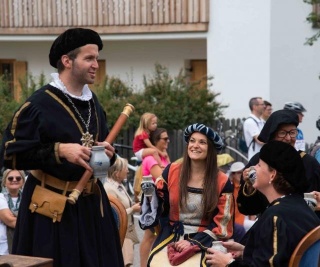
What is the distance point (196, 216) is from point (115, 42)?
1643 cm

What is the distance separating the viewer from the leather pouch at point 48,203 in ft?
18.6

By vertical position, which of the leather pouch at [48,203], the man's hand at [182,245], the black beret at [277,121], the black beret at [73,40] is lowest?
the man's hand at [182,245]

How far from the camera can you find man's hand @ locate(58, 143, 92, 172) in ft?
17.8

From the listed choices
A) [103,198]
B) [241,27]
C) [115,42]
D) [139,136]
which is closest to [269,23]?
[241,27]

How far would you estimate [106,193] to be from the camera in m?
6.38

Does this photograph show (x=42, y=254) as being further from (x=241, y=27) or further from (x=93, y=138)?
(x=241, y=27)

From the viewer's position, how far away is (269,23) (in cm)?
2008

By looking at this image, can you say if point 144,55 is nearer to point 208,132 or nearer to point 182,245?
point 208,132

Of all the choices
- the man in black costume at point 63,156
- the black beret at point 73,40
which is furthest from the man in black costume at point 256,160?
the black beret at point 73,40

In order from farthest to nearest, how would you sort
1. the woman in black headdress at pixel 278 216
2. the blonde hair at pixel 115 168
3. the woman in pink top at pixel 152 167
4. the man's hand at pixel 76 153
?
the blonde hair at pixel 115 168 → the woman in pink top at pixel 152 167 → the man's hand at pixel 76 153 → the woman in black headdress at pixel 278 216

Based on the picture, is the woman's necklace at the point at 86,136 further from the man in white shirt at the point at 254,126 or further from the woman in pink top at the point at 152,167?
the man in white shirt at the point at 254,126

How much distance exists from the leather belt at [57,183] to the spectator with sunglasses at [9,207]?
2.09 m

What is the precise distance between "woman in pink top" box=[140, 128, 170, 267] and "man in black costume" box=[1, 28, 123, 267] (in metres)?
2.54

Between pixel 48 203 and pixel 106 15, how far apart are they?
55.7 feet
